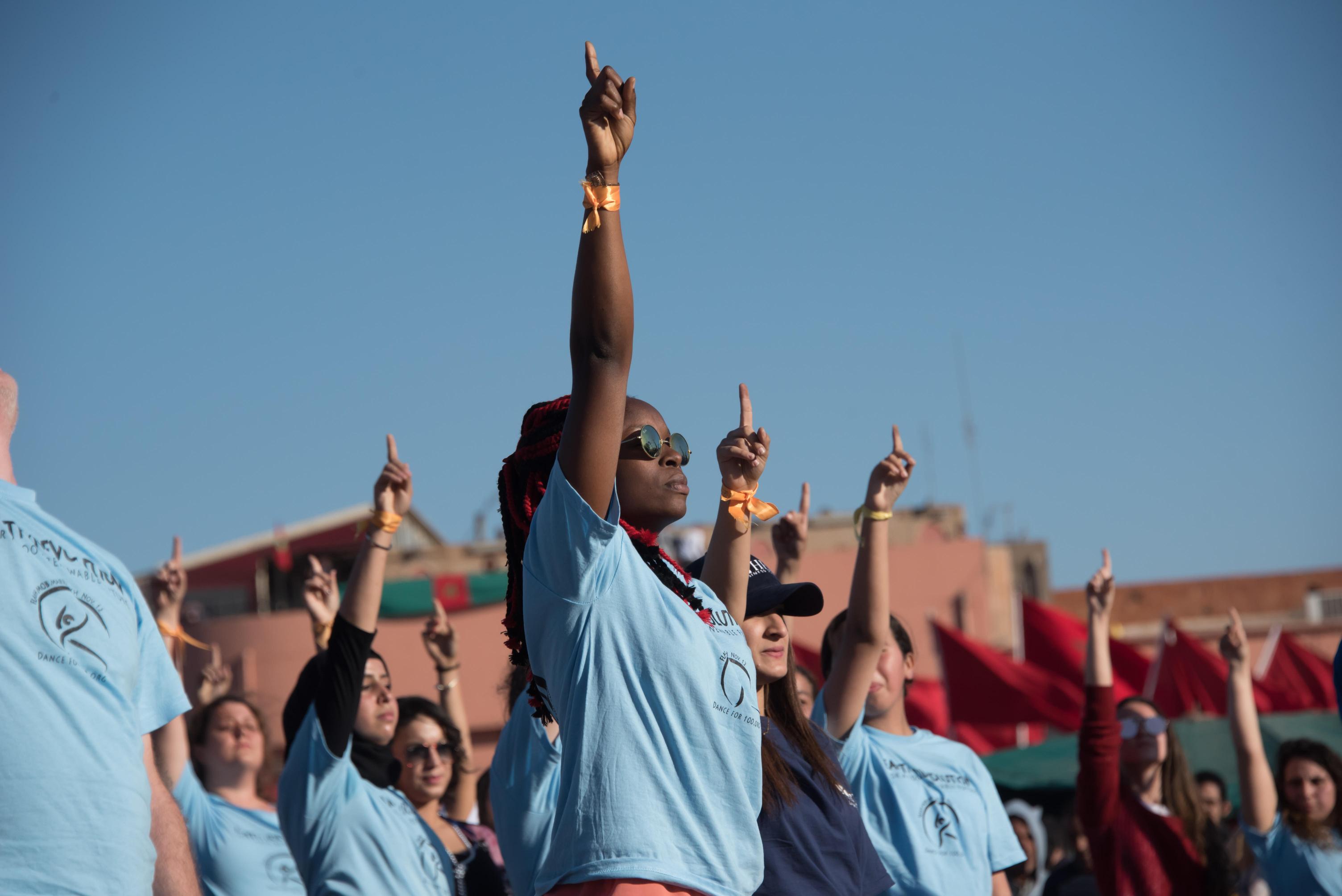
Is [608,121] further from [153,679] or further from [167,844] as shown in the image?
[167,844]

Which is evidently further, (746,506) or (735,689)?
(746,506)

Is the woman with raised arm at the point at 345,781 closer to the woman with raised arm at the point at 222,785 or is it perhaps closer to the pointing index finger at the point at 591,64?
the woman with raised arm at the point at 222,785

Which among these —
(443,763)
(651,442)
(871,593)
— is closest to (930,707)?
(443,763)

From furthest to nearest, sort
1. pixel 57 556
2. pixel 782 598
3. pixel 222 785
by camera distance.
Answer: pixel 222 785
pixel 782 598
pixel 57 556

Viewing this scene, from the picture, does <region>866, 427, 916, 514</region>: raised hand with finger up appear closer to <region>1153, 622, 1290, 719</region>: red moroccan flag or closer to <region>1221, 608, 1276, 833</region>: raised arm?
<region>1221, 608, 1276, 833</region>: raised arm

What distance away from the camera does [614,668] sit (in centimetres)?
258

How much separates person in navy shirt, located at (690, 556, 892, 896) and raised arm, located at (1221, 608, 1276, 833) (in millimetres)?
2741

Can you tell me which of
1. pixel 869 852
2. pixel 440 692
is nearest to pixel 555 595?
pixel 869 852

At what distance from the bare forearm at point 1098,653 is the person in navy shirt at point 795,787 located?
203cm

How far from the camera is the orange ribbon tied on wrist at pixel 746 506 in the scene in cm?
360

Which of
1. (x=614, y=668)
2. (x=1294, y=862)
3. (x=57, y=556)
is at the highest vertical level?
(x=57, y=556)

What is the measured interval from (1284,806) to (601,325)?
5154 mm

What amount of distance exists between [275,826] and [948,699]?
11.6m

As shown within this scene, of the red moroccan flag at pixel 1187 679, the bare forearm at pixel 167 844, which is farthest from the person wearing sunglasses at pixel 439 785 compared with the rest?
the red moroccan flag at pixel 1187 679
